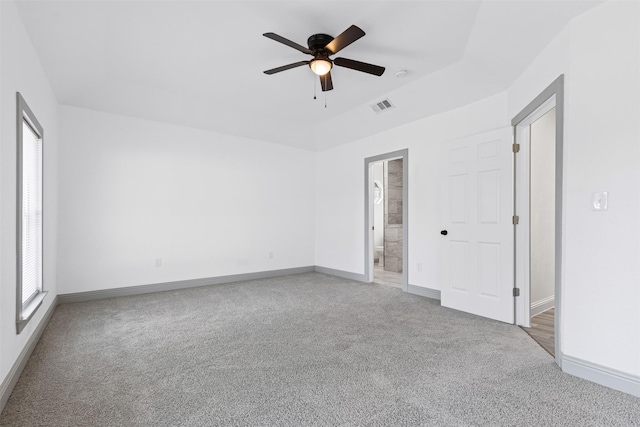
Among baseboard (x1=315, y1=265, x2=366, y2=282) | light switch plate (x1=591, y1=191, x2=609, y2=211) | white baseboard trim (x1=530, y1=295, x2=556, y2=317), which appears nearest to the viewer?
light switch plate (x1=591, y1=191, x2=609, y2=211)

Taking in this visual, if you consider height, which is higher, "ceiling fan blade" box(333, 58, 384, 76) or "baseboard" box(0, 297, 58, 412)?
"ceiling fan blade" box(333, 58, 384, 76)

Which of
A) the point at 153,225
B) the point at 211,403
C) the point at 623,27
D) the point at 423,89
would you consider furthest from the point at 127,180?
the point at 623,27

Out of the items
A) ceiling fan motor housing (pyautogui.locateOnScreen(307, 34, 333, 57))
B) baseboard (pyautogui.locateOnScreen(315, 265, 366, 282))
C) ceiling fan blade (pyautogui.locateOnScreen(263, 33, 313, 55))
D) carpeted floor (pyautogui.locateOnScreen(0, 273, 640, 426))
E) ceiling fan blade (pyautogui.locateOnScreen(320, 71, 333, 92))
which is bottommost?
carpeted floor (pyautogui.locateOnScreen(0, 273, 640, 426))

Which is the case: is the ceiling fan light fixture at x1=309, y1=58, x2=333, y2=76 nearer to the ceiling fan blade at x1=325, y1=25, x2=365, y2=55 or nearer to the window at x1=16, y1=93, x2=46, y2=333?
the ceiling fan blade at x1=325, y1=25, x2=365, y2=55

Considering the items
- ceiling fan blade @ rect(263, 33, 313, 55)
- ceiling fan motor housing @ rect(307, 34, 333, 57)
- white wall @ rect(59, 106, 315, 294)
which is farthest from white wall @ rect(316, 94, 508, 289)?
ceiling fan blade @ rect(263, 33, 313, 55)

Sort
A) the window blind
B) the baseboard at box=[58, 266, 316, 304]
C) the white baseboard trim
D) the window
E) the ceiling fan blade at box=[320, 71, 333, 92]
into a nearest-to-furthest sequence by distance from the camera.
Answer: the window → the window blind → the ceiling fan blade at box=[320, 71, 333, 92] → the white baseboard trim → the baseboard at box=[58, 266, 316, 304]

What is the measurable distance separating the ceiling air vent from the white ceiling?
9 centimetres

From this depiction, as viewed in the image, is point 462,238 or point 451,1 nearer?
point 451,1

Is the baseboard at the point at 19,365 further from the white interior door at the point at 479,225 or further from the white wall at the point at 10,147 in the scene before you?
the white interior door at the point at 479,225

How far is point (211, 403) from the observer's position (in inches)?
76.1

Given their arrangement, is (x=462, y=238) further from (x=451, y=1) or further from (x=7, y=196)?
(x=7, y=196)

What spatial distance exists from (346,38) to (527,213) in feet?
8.54

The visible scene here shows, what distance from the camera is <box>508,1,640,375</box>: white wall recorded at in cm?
205

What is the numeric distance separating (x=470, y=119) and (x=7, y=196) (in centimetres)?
462
